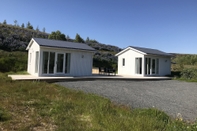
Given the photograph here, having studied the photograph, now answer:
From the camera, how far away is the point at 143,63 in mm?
17078

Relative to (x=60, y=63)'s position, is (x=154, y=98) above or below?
below

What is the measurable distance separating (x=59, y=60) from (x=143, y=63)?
9.09 meters

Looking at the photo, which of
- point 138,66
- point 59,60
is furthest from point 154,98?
point 138,66

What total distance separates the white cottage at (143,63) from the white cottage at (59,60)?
607 cm

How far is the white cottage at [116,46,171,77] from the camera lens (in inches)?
690

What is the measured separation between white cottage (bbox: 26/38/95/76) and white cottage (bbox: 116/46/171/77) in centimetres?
607

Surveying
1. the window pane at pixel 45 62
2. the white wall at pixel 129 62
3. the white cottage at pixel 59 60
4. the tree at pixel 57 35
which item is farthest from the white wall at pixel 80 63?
the tree at pixel 57 35

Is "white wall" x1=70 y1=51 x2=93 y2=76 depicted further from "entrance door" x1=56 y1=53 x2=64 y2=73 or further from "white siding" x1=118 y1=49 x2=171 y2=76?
"white siding" x1=118 y1=49 x2=171 y2=76

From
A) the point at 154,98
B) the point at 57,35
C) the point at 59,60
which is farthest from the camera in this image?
the point at 57,35

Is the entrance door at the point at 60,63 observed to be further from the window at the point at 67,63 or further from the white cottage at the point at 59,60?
the window at the point at 67,63

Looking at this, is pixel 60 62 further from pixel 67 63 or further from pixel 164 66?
pixel 164 66

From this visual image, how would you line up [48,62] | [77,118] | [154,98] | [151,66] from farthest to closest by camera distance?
[151,66] < [48,62] < [154,98] < [77,118]

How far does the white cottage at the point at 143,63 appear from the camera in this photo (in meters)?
17.5

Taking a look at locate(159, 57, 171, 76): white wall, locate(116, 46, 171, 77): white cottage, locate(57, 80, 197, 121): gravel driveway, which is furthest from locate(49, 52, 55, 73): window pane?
locate(159, 57, 171, 76): white wall
